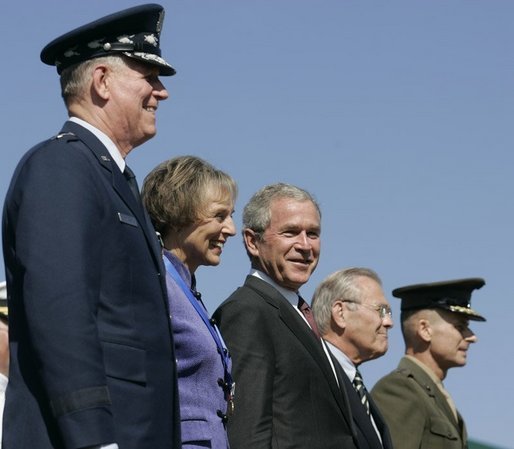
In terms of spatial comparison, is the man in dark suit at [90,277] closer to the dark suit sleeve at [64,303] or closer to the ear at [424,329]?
the dark suit sleeve at [64,303]

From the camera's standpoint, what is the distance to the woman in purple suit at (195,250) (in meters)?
4.93

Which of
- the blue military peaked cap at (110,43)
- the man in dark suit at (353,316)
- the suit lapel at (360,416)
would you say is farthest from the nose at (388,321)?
the blue military peaked cap at (110,43)

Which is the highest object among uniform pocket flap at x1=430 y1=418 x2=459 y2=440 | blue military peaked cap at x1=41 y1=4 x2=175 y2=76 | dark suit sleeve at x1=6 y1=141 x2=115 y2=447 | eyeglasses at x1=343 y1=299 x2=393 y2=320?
blue military peaked cap at x1=41 y1=4 x2=175 y2=76

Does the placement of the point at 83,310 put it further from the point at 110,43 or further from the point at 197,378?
the point at 197,378

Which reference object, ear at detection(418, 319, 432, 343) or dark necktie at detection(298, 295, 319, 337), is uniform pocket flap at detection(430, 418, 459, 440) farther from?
dark necktie at detection(298, 295, 319, 337)

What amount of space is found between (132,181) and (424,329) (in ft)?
15.2

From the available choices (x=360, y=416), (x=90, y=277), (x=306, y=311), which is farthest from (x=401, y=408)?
(x=90, y=277)

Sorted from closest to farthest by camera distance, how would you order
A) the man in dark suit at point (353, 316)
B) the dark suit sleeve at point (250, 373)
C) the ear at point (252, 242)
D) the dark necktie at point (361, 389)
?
the dark suit sleeve at point (250, 373) → the ear at point (252, 242) → the dark necktie at point (361, 389) → the man in dark suit at point (353, 316)

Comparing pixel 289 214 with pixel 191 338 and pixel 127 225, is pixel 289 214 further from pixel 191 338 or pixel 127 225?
pixel 127 225

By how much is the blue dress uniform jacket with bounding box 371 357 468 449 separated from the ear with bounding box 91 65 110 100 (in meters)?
4.07

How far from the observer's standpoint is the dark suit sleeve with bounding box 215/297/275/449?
5828mm

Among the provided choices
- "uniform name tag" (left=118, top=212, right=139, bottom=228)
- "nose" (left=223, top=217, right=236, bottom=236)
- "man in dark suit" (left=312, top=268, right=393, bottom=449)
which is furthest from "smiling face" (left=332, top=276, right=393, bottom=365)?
"uniform name tag" (left=118, top=212, right=139, bottom=228)

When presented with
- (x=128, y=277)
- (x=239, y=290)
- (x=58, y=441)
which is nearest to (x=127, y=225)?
(x=128, y=277)

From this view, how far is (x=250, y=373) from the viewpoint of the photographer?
19.4 ft
